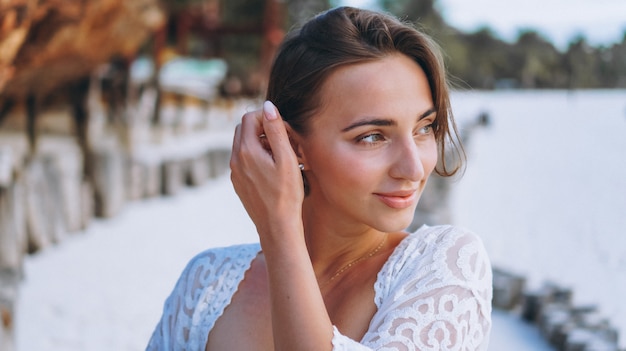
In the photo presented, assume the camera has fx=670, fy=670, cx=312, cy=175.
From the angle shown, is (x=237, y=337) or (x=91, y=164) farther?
(x=91, y=164)

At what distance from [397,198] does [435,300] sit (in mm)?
230

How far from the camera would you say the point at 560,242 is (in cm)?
872

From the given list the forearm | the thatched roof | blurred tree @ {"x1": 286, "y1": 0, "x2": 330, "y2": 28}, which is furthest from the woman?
blurred tree @ {"x1": 286, "y1": 0, "x2": 330, "y2": 28}

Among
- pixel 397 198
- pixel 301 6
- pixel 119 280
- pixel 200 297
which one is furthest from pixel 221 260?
pixel 301 6

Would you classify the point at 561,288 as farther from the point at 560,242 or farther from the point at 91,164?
the point at 91,164

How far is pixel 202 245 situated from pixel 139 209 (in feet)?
5.51

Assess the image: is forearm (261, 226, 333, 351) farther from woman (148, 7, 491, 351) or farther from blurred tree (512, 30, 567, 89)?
blurred tree (512, 30, 567, 89)

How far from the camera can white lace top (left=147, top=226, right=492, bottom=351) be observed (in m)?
1.25

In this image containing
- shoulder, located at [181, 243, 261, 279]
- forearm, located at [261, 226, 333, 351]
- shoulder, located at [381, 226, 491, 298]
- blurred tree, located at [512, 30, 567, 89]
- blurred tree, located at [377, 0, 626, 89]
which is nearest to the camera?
forearm, located at [261, 226, 333, 351]

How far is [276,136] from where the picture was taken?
1.38 m

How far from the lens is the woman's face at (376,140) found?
4.55 feet

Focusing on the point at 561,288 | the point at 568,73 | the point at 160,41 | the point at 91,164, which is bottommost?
the point at 568,73

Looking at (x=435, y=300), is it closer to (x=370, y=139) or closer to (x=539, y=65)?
(x=370, y=139)

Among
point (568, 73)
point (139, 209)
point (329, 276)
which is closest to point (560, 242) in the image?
point (139, 209)
